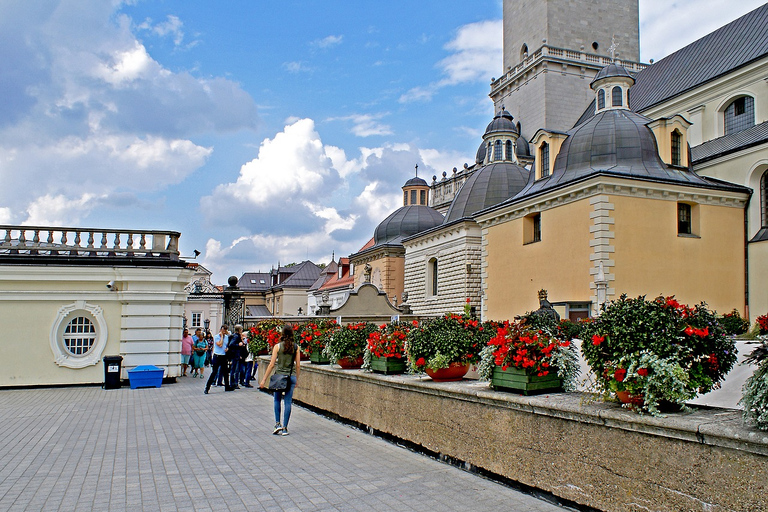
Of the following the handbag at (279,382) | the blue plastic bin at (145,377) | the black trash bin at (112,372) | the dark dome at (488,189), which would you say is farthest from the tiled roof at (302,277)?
the handbag at (279,382)

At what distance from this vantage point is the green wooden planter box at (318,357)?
1255 centimetres

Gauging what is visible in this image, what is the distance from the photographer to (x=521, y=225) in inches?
1103

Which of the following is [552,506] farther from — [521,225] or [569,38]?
[569,38]

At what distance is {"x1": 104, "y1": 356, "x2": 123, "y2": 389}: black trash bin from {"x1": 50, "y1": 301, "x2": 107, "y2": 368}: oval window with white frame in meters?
1.19

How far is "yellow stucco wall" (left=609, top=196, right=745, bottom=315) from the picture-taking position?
2338 centimetres

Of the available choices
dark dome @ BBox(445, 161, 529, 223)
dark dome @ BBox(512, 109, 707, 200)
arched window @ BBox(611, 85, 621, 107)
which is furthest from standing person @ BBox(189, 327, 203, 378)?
arched window @ BBox(611, 85, 621, 107)

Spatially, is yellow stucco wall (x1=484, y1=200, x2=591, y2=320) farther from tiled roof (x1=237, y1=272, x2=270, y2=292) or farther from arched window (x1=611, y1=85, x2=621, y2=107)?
tiled roof (x1=237, y1=272, x2=270, y2=292)

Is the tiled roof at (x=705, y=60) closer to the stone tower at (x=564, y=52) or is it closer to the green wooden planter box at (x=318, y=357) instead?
the stone tower at (x=564, y=52)

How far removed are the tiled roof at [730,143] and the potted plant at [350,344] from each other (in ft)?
72.6

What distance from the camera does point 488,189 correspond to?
1457 inches

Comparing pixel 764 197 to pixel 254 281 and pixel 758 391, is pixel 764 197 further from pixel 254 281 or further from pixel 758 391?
pixel 254 281

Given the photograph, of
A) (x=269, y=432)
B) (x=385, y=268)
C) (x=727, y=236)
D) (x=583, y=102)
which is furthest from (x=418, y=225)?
(x=269, y=432)

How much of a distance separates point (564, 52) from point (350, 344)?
1647 inches

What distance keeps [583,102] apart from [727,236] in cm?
2446
